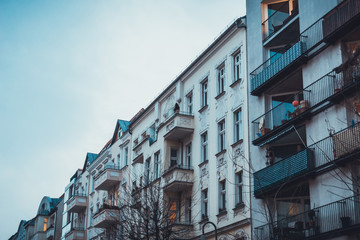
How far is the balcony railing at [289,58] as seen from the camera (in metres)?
24.5

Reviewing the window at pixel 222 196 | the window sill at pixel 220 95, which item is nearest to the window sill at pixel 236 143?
the window at pixel 222 196

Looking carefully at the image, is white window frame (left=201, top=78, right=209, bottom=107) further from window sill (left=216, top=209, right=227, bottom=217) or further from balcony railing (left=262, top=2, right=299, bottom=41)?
window sill (left=216, top=209, right=227, bottom=217)

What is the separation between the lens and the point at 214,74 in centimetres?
3262

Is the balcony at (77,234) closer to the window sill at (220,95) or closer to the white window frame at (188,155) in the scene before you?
the white window frame at (188,155)

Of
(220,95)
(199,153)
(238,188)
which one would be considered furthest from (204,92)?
(238,188)

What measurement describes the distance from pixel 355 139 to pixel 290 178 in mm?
3962

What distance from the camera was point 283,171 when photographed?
80.0 feet

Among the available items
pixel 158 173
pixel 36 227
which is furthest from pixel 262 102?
pixel 36 227

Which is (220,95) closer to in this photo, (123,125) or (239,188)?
(239,188)

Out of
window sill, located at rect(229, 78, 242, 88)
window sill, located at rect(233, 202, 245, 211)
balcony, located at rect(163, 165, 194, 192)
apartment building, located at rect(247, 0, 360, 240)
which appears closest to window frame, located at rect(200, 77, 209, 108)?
window sill, located at rect(229, 78, 242, 88)

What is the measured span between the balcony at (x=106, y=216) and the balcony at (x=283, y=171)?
59.5 ft

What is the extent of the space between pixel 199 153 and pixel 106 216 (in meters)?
12.9

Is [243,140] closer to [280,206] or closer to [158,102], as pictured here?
[280,206]

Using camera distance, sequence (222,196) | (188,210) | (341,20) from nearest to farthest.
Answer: (341,20)
(222,196)
(188,210)
